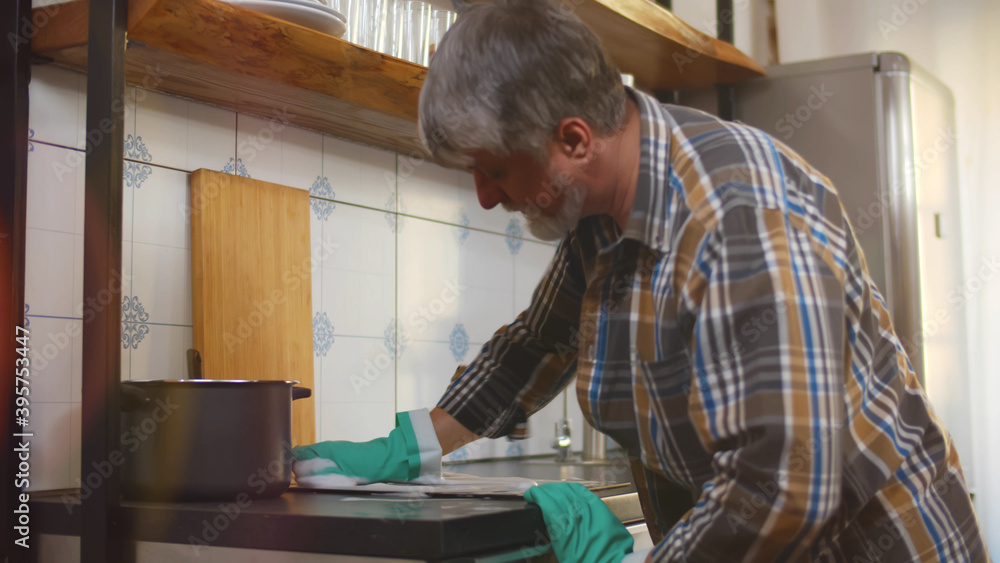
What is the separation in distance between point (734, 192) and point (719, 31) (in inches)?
65.9

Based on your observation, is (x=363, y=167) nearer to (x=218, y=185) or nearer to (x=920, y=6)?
(x=218, y=185)

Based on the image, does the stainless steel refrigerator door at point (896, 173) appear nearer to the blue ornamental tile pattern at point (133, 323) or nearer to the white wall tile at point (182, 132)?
the white wall tile at point (182, 132)

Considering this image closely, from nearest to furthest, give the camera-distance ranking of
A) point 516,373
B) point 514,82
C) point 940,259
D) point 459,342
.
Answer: point 514,82, point 516,373, point 459,342, point 940,259

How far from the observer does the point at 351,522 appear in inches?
31.7

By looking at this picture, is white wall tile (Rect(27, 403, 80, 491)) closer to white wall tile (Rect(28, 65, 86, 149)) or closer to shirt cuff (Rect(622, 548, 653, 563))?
white wall tile (Rect(28, 65, 86, 149))

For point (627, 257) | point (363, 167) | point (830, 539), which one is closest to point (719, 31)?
point (363, 167)

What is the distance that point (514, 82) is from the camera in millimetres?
792

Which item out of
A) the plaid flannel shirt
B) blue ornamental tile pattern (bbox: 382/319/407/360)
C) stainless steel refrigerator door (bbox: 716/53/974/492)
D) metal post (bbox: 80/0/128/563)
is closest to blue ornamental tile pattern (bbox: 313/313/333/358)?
blue ornamental tile pattern (bbox: 382/319/407/360)

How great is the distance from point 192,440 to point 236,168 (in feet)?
1.66

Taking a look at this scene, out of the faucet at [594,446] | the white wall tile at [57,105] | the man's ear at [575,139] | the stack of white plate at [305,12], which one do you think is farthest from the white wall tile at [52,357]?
the faucet at [594,446]

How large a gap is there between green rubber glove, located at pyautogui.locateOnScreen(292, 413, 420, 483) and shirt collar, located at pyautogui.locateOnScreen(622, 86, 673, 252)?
0.45 m

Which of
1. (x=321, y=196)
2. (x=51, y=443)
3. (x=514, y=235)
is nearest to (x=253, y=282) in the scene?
(x=321, y=196)

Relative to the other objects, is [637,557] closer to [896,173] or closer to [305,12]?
[305,12]

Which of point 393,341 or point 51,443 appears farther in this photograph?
point 393,341
